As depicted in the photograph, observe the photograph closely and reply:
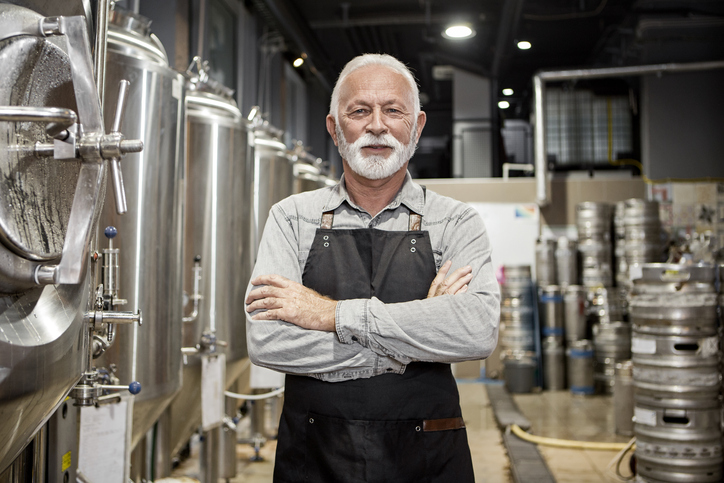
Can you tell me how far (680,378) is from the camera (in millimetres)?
3975

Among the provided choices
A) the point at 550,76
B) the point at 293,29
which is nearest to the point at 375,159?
the point at 293,29

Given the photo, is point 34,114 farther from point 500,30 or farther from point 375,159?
point 500,30

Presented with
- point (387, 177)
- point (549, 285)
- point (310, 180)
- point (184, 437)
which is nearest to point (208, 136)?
point (184, 437)

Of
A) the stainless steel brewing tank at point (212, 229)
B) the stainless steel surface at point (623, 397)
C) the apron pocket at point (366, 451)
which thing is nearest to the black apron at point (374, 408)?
the apron pocket at point (366, 451)

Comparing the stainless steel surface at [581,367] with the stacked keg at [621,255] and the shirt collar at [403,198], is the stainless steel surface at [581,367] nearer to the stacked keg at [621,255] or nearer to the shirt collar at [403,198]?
the stacked keg at [621,255]

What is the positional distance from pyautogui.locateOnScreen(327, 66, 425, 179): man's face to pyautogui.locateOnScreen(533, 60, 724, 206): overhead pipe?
748 cm

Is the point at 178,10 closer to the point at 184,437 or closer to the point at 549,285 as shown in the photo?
the point at 184,437

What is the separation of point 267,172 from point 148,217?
2.47 meters

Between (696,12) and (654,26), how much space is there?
2.07 feet

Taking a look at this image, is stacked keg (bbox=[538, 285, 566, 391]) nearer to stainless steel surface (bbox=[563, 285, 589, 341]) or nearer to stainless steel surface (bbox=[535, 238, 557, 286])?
stainless steel surface (bbox=[563, 285, 589, 341])

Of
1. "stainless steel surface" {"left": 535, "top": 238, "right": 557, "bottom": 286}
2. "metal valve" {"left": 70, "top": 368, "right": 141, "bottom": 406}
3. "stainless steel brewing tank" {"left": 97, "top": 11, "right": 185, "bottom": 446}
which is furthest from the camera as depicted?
"stainless steel surface" {"left": 535, "top": 238, "right": 557, "bottom": 286}

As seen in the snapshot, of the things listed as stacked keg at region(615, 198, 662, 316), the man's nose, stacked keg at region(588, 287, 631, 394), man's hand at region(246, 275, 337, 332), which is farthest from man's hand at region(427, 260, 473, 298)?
stacked keg at region(615, 198, 662, 316)

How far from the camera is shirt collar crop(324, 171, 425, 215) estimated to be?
5.90ft

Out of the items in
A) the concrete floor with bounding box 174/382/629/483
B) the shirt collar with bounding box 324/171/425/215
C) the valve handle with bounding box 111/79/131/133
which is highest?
the valve handle with bounding box 111/79/131/133
